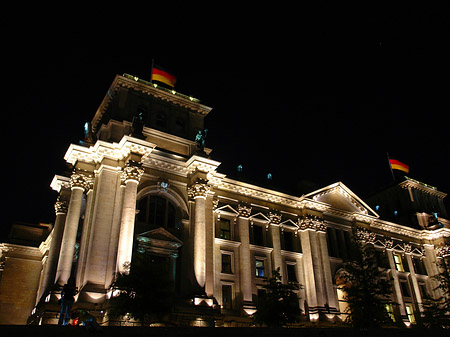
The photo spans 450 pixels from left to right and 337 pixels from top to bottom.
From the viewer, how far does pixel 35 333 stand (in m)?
16.6

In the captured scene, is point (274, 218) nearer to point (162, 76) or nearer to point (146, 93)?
point (146, 93)

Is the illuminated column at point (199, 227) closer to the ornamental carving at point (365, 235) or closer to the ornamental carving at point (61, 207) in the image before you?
the ornamental carving at point (61, 207)

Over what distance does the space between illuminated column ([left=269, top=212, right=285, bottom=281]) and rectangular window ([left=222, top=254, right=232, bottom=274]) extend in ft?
17.0

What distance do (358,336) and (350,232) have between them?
28690 millimetres

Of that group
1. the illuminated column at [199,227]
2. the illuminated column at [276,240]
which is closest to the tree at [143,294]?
the illuminated column at [199,227]

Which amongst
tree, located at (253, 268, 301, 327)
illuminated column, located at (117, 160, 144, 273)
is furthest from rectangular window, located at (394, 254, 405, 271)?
illuminated column, located at (117, 160, 144, 273)

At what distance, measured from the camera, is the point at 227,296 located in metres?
38.9

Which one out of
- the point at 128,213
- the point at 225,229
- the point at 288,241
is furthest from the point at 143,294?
the point at 288,241

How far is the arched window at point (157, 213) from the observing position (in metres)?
36.2

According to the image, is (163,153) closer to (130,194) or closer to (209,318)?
(130,194)

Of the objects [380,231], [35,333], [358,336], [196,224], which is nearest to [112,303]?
[196,224]

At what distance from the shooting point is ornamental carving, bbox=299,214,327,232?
153 feet

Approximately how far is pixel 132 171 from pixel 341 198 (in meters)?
27.8

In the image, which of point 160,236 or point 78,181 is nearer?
point 78,181
